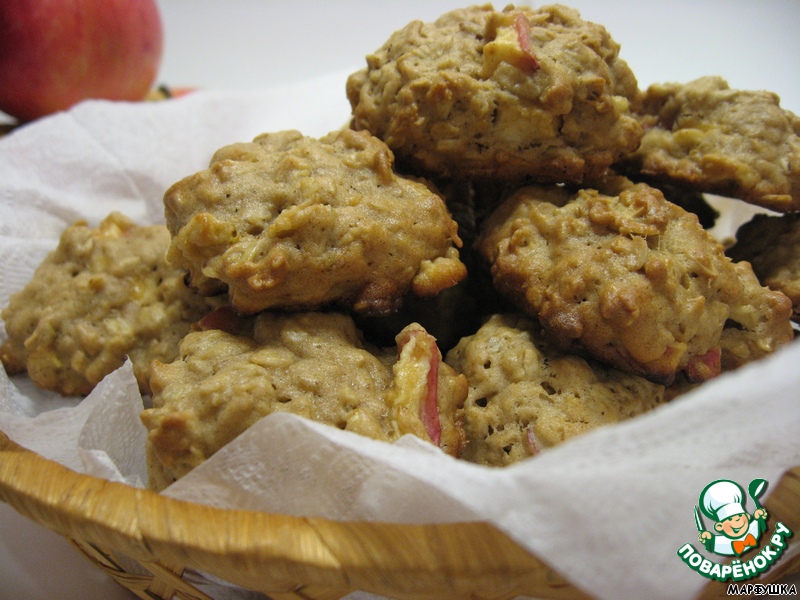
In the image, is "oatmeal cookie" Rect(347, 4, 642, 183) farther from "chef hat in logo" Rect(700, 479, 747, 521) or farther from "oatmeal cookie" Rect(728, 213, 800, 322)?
"chef hat in logo" Rect(700, 479, 747, 521)

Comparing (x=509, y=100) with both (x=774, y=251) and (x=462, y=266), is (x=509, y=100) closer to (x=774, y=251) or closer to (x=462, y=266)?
(x=462, y=266)

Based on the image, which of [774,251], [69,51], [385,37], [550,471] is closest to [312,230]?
[550,471]

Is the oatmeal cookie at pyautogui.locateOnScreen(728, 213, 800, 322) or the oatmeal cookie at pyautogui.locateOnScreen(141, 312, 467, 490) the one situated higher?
the oatmeal cookie at pyautogui.locateOnScreen(728, 213, 800, 322)

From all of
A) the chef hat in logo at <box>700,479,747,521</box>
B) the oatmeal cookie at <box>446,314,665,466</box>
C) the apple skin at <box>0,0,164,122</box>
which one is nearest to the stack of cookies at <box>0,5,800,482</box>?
the oatmeal cookie at <box>446,314,665,466</box>

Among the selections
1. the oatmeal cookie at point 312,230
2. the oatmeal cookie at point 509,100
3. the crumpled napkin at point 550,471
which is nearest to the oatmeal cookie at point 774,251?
the oatmeal cookie at point 509,100

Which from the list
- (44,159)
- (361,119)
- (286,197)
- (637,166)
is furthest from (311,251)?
(44,159)

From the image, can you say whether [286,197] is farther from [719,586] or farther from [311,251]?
[719,586]
